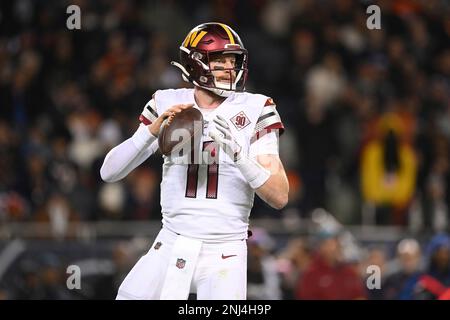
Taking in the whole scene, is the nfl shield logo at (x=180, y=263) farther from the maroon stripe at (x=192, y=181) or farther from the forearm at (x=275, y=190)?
the forearm at (x=275, y=190)

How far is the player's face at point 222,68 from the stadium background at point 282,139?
12.3 feet

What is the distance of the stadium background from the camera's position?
34.4ft

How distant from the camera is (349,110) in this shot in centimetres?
1270

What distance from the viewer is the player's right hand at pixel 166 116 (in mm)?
5332

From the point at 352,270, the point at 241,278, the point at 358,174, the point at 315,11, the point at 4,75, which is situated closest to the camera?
the point at 241,278

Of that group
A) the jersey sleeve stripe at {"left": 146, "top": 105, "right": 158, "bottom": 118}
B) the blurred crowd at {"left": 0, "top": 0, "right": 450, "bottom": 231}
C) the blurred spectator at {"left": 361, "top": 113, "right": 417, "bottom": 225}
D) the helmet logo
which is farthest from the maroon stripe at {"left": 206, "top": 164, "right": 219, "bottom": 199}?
the blurred spectator at {"left": 361, "top": 113, "right": 417, "bottom": 225}

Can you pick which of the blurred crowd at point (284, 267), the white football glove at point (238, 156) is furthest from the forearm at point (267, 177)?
the blurred crowd at point (284, 267)

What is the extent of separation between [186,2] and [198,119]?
907 centimetres

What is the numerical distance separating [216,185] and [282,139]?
674 cm

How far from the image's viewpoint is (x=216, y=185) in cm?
538

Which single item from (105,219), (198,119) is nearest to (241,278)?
(198,119)

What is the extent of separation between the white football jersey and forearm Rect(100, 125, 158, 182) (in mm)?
134

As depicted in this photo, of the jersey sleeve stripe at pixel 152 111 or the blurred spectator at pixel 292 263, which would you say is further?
the blurred spectator at pixel 292 263

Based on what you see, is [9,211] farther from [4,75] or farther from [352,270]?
[352,270]
